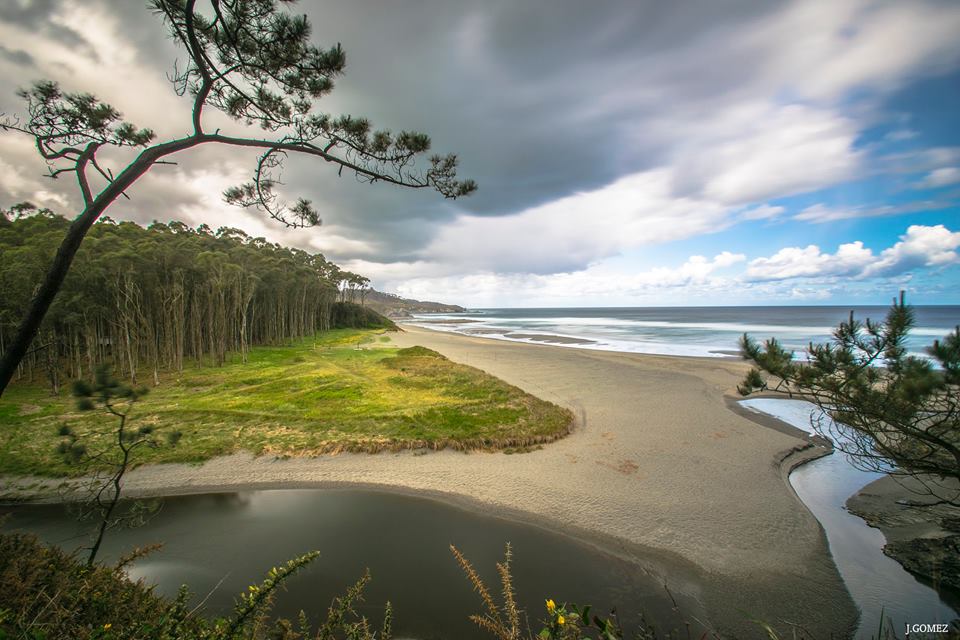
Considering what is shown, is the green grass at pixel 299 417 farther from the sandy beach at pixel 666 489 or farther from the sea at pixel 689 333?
the sea at pixel 689 333

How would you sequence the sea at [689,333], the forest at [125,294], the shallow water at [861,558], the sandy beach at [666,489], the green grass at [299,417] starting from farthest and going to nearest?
the sea at [689,333] < the forest at [125,294] < the green grass at [299,417] < the sandy beach at [666,489] < the shallow water at [861,558]

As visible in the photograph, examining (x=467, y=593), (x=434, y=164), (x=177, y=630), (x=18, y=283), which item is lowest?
(x=467, y=593)

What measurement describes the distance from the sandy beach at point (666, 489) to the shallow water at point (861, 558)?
27 centimetres

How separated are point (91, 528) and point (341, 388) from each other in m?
10.2

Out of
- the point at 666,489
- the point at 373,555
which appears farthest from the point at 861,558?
the point at 373,555

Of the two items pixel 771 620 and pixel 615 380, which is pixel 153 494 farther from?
pixel 615 380

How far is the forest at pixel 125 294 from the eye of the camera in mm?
16844

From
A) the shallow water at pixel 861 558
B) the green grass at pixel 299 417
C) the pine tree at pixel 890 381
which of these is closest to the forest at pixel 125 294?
the green grass at pixel 299 417

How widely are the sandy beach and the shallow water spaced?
273mm

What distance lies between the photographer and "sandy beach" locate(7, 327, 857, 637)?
6016 millimetres

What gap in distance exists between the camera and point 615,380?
20.9 m

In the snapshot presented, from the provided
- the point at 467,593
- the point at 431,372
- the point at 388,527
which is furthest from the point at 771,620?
the point at 431,372

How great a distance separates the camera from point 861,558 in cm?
681

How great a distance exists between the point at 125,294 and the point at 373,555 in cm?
2331
